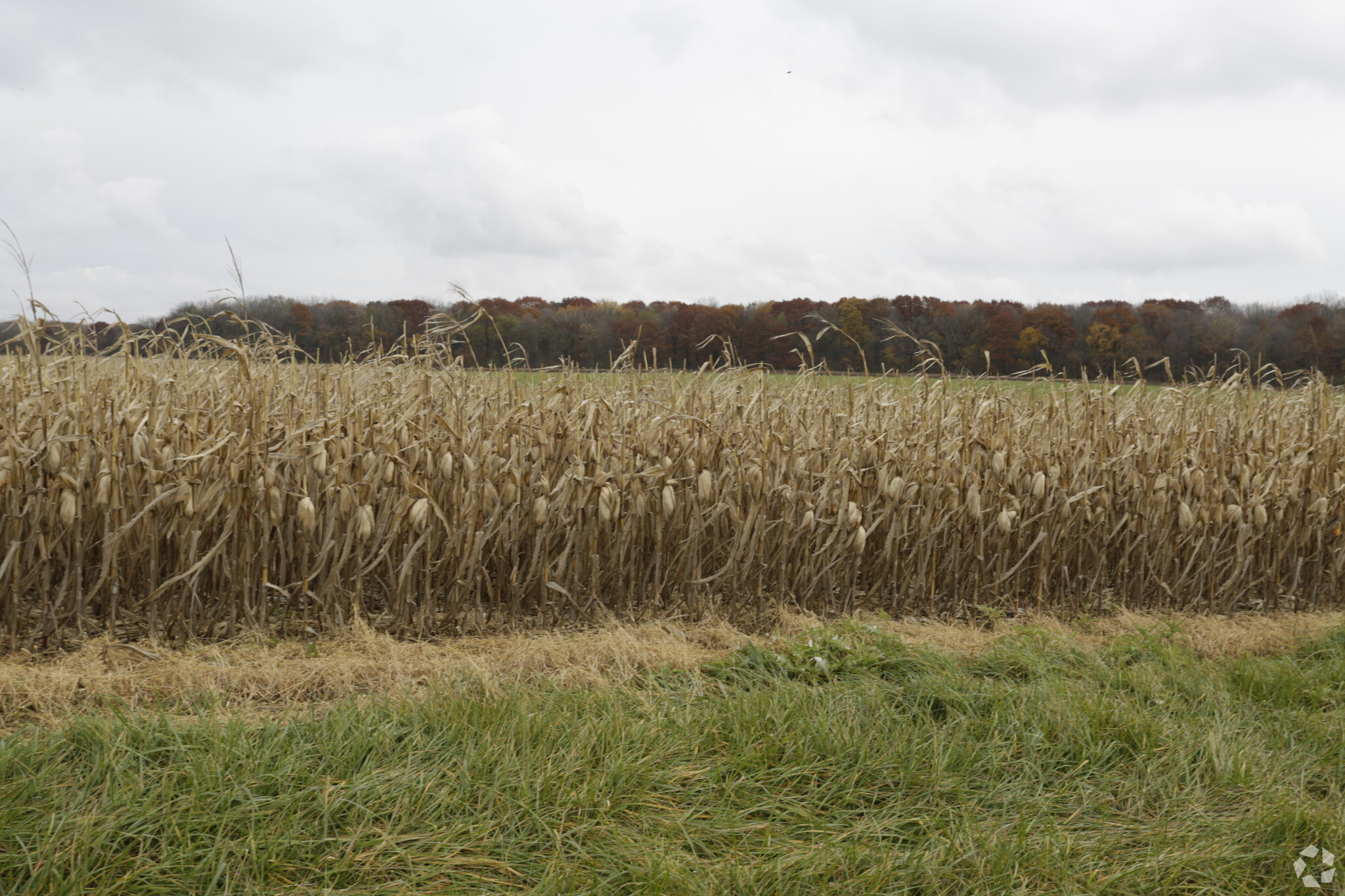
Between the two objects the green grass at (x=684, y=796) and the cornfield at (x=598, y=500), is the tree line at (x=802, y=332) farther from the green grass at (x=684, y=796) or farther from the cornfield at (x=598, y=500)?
the green grass at (x=684, y=796)

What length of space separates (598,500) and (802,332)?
1.71 m

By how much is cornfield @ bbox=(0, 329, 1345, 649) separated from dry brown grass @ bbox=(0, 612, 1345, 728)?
22cm

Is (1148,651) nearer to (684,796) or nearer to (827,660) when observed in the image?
(827,660)

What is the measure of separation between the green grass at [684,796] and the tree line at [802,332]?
88.4 inches

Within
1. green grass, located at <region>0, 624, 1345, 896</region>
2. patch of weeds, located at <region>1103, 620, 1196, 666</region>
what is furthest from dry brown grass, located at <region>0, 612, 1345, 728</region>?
green grass, located at <region>0, 624, 1345, 896</region>

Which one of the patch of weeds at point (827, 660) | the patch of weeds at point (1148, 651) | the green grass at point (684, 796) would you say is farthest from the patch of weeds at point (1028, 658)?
the green grass at point (684, 796)

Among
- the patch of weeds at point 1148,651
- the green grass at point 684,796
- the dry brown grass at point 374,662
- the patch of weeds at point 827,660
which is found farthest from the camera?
the patch of weeds at point 1148,651

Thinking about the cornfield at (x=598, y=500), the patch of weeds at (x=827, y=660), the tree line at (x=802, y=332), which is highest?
the tree line at (x=802, y=332)

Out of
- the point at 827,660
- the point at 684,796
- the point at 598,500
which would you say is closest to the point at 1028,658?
the point at 827,660

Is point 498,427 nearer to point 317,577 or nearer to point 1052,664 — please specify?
point 317,577

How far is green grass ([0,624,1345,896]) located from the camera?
6.63 ft

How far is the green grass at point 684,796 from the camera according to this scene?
2021mm

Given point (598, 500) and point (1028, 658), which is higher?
point (598, 500)

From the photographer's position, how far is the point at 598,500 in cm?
418
